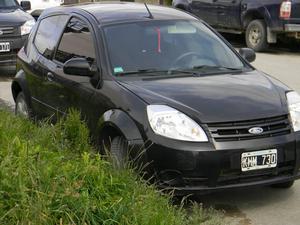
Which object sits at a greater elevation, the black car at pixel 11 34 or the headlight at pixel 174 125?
the headlight at pixel 174 125

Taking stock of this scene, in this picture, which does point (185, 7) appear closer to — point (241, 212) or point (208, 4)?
point (208, 4)

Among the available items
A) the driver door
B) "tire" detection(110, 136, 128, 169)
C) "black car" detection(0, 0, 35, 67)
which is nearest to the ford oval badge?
"tire" detection(110, 136, 128, 169)

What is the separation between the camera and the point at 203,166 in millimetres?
4430

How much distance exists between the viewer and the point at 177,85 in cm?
505

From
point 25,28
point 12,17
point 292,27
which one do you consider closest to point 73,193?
point 25,28

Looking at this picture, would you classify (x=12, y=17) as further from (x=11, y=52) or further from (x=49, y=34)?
(x=49, y=34)

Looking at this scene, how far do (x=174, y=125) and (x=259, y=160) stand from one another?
697mm

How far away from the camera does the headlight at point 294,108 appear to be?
4.87 meters

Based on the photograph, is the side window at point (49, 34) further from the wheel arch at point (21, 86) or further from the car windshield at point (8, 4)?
the car windshield at point (8, 4)

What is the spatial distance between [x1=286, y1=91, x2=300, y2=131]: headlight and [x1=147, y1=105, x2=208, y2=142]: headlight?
86 cm

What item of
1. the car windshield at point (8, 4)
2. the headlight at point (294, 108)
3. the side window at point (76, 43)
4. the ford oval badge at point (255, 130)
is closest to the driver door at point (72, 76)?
the side window at point (76, 43)

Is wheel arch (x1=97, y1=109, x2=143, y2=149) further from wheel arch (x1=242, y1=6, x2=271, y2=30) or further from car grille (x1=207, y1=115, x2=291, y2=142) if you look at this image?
wheel arch (x1=242, y1=6, x2=271, y2=30)

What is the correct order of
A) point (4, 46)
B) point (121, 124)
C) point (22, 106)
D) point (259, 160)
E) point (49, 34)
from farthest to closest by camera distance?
point (4, 46) → point (22, 106) → point (49, 34) → point (121, 124) → point (259, 160)

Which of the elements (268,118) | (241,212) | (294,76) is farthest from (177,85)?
(294,76)
